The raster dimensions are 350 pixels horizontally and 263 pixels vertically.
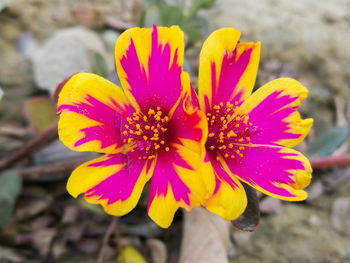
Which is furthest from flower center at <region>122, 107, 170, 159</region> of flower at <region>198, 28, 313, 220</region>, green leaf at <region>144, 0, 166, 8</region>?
green leaf at <region>144, 0, 166, 8</region>

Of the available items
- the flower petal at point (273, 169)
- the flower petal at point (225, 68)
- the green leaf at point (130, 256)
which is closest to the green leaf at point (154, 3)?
the flower petal at point (225, 68)

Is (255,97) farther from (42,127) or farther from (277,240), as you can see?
(42,127)

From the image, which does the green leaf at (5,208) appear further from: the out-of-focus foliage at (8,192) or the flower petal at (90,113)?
the flower petal at (90,113)

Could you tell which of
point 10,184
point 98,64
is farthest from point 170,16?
point 10,184

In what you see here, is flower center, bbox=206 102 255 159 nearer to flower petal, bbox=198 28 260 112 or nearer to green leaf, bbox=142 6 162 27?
flower petal, bbox=198 28 260 112

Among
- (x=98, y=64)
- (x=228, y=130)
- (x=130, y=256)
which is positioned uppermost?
(x=228, y=130)

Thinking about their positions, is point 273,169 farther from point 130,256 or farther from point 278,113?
point 130,256
